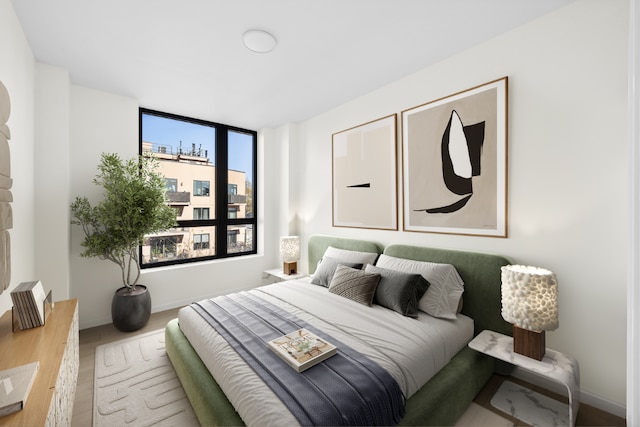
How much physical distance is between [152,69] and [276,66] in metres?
1.18

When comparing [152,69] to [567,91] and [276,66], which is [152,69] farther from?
[567,91]

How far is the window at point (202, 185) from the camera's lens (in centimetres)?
374

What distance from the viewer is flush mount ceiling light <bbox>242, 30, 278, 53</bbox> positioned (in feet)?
6.96

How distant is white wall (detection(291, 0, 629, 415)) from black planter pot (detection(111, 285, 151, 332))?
342 cm

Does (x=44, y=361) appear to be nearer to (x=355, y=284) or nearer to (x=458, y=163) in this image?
(x=355, y=284)

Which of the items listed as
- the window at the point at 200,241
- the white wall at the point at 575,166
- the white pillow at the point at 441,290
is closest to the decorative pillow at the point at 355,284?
the white pillow at the point at 441,290

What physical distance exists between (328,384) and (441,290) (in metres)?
1.29

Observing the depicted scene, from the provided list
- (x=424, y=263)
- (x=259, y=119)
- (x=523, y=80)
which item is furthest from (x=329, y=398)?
(x=259, y=119)

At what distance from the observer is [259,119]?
13.3ft

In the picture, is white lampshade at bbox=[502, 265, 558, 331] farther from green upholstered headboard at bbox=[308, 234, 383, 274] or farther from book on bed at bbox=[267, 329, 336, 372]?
green upholstered headboard at bbox=[308, 234, 383, 274]

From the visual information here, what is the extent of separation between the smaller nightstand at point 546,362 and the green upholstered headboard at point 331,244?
4.34 ft

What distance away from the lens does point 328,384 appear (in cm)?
139

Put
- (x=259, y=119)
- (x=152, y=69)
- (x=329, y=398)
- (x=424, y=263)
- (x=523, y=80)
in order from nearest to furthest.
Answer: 1. (x=329, y=398)
2. (x=523, y=80)
3. (x=424, y=263)
4. (x=152, y=69)
5. (x=259, y=119)

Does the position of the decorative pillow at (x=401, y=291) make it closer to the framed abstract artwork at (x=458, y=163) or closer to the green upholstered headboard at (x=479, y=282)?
the green upholstered headboard at (x=479, y=282)
